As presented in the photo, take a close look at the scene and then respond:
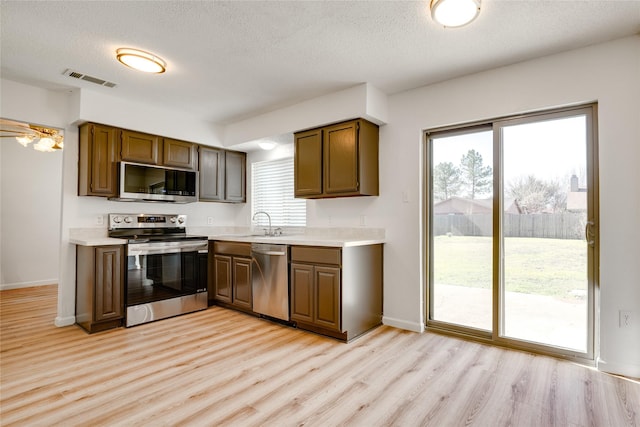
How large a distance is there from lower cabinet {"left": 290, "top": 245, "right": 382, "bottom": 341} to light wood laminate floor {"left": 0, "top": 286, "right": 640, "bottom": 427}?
0.15m

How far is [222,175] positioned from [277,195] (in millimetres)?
849

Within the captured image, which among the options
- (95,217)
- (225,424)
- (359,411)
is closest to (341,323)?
(359,411)

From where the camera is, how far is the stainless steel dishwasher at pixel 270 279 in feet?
11.2

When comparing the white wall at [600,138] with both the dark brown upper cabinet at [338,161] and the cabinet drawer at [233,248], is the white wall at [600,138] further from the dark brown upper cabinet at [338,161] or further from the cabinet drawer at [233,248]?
the cabinet drawer at [233,248]

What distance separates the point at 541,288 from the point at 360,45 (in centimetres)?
254

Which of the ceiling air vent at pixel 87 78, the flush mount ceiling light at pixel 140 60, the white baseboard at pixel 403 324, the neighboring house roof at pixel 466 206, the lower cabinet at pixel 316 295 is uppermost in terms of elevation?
the ceiling air vent at pixel 87 78

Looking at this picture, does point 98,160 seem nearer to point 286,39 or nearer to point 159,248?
point 159,248

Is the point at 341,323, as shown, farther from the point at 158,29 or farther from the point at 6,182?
the point at 6,182

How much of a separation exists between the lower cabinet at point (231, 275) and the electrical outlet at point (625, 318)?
3277 mm

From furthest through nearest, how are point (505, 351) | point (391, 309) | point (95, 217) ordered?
1. point (95, 217)
2. point (391, 309)
3. point (505, 351)

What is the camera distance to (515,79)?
2.84m

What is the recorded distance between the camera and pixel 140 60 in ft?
8.93

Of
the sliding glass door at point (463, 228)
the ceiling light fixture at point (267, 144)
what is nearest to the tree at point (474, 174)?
the sliding glass door at point (463, 228)

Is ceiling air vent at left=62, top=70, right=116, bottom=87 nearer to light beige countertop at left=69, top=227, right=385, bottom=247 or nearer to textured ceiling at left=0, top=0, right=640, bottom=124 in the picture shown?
textured ceiling at left=0, top=0, right=640, bottom=124
